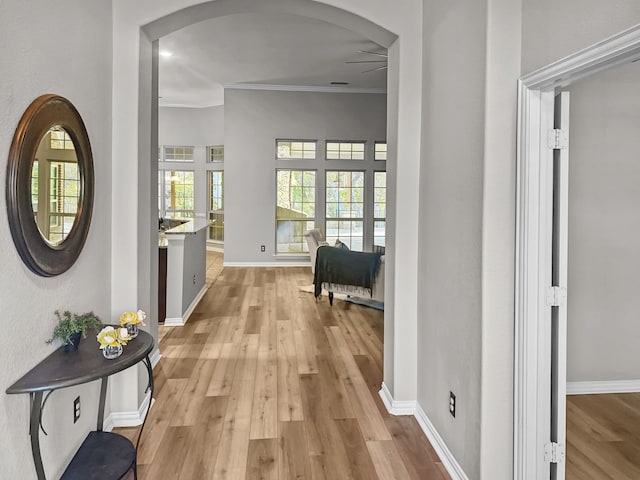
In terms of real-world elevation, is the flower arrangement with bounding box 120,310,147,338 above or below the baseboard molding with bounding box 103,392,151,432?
above

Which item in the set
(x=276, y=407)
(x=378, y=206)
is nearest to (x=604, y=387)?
(x=276, y=407)

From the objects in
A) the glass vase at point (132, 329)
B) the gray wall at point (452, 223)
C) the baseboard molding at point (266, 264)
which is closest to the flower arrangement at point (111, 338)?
the glass vase at point (132, 329)

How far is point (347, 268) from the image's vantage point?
20.9 feet

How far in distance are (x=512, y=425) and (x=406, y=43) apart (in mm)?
2296

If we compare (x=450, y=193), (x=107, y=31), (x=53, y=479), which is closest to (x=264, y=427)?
(x=53, y=479)

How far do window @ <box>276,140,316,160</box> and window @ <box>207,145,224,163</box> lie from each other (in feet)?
8.64

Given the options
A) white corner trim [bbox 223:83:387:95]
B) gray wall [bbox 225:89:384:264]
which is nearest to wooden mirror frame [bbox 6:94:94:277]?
gray wall [bbox 225:89:384:264]

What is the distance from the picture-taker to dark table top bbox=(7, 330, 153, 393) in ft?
6.21

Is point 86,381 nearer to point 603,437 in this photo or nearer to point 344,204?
point 603,437

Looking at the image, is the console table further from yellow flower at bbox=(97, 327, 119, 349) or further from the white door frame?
the white door frame

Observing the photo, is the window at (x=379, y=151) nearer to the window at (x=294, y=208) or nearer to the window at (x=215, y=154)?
the window at (x=294, y=208)

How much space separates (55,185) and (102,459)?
1285mm

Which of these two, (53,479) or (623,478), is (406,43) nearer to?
(623,478)

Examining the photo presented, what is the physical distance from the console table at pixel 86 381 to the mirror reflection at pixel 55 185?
51cm
